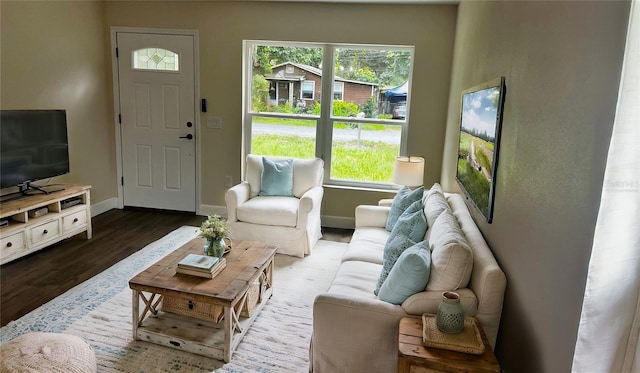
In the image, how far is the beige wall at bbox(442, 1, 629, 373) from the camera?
1124mm

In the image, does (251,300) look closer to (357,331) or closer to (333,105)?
(357,331)

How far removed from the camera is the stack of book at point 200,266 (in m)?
2.43

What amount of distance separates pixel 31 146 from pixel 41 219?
25.6 inches

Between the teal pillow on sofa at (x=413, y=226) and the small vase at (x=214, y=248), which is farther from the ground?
the teal pillow on sofa at (x=413, y=226)

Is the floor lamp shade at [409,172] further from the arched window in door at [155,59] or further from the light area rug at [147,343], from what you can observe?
the arched window in door at [155,59]

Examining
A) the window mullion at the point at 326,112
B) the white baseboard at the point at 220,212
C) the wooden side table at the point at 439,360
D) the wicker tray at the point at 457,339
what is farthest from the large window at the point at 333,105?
the wooden side table at the point at 439,360

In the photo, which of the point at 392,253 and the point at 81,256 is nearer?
the point at 392,253

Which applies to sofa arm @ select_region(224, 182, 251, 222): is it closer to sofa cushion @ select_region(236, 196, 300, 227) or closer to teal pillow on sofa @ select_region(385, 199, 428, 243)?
sofa cushion @ select_region(236, 196, 300, 227)

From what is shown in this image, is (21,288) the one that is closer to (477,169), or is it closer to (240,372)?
(240,372)

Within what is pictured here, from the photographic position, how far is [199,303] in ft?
8.38

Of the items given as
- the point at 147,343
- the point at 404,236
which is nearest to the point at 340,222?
the point at 404,236

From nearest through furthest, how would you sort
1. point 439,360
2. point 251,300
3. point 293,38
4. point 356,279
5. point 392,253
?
1. point 439,360
2. point 392,253
3. point 356,279
4. point 251,300
5. point 293,38

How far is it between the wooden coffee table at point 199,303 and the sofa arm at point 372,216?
3.32ft

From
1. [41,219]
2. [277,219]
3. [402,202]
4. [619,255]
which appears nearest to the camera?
[619,255]
